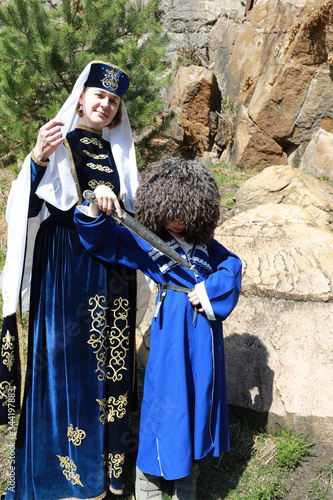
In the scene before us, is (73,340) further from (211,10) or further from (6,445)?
(211,10)

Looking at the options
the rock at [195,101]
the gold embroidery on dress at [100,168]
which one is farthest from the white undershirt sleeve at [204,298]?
the rock at [195,101]

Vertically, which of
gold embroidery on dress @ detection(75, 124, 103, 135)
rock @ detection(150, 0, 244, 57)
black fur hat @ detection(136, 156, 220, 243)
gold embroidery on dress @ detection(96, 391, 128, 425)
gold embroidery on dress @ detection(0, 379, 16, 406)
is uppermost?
rock @ detection(150, 0, 244, 57)

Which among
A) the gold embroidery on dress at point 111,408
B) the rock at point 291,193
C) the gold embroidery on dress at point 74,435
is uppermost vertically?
the rock at point 291,193

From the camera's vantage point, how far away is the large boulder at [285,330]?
2359 millimetres

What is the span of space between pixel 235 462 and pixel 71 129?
6.49 ft

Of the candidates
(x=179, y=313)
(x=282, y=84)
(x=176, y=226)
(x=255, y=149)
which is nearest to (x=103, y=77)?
(x=176, y=226)

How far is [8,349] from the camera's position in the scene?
1.94 metres

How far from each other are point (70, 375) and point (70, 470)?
0.44 metres

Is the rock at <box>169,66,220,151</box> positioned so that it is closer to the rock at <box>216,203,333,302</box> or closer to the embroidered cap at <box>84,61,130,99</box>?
the rock at <box>216,203,333,302</box>

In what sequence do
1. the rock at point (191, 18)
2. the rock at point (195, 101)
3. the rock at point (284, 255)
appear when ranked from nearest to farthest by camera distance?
the rock at point (284, 255) → the rock at point (195, 101) → the rock at point (191, 18)

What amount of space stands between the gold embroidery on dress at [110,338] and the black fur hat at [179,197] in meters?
0.43

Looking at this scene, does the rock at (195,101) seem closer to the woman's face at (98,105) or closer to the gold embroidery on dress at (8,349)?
the woman's face at (98,105)

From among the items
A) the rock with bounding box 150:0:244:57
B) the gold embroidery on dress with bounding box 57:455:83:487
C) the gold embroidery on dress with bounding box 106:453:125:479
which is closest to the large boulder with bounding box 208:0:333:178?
the rock with bounding box 150:0:244:57

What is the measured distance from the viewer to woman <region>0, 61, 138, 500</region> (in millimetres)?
1903
